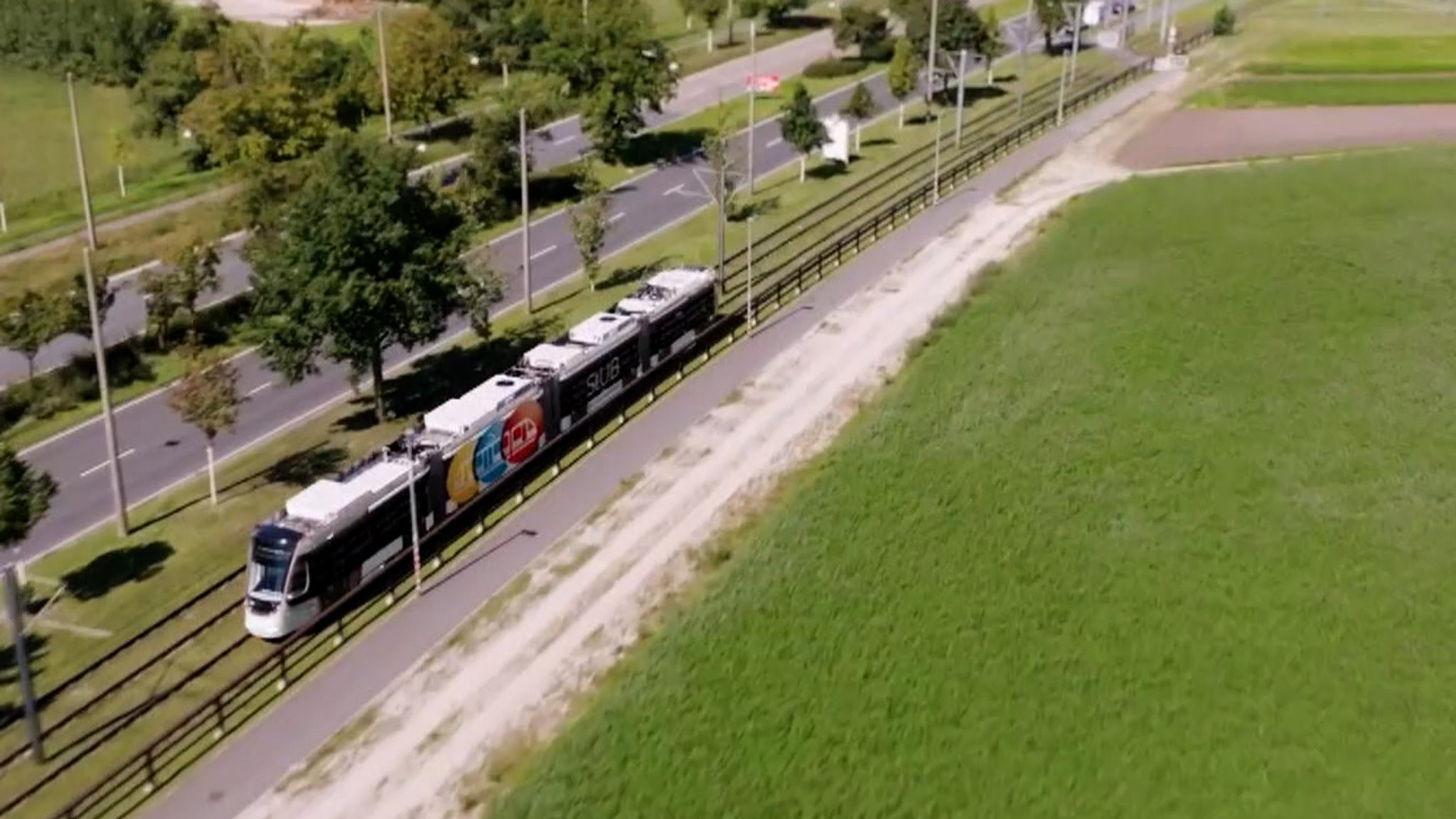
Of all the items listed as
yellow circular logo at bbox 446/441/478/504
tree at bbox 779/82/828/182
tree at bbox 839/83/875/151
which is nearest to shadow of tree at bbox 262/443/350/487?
yellow circular logo at bbox 446/441/478/504

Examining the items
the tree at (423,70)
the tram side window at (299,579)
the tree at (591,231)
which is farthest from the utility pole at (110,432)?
the tree at (423,70)

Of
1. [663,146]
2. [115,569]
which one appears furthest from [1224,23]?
[115,569]

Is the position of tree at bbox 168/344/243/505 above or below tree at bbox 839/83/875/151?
below

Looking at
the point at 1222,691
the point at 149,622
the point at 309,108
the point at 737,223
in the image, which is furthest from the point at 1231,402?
the point at 309,108

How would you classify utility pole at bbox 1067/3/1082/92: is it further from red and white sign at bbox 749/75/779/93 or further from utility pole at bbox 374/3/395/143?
utility pole at bbox 374/3/395/143

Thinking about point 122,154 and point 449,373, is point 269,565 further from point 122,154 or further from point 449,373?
point 122,154

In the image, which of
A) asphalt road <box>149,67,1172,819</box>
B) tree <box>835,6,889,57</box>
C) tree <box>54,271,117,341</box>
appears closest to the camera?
asphalt road <box>149,67,1172,819</box>
